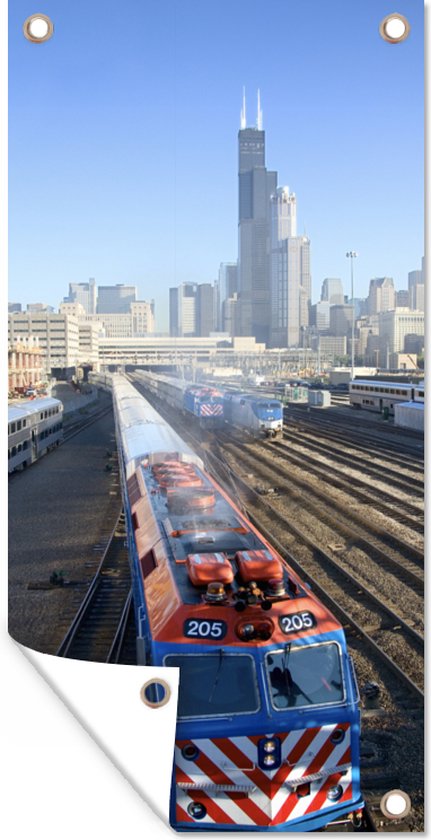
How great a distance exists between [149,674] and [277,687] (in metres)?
0.71

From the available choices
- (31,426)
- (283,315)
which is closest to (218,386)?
(31,426)

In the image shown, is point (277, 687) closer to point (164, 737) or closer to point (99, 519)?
point (164, 737)

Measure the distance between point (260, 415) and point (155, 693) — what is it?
2072 cm

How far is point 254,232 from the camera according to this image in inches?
196

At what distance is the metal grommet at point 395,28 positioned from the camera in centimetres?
375

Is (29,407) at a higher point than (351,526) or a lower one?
higher

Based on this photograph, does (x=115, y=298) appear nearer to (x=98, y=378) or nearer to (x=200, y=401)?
(x=200, y=401)

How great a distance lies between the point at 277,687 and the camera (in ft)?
12.8

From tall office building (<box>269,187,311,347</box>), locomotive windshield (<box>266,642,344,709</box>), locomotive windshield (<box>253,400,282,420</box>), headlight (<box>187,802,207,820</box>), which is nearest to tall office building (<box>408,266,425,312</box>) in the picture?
tall office building (<box>269,187,311,347</box>)

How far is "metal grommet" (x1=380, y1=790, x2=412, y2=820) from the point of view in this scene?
362cm

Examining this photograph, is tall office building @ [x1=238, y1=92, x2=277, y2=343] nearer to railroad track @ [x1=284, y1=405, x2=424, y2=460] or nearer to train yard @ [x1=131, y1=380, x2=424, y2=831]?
train yard @ [x1=131, y1=380, x2=424, y2=831]

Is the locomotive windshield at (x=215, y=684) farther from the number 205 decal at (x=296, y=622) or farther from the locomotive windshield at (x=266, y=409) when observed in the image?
the locomotive windshield at (x=266, y=409)

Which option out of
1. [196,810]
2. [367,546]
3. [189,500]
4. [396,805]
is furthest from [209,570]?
[367,546]

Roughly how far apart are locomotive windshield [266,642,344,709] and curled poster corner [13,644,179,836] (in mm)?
552
